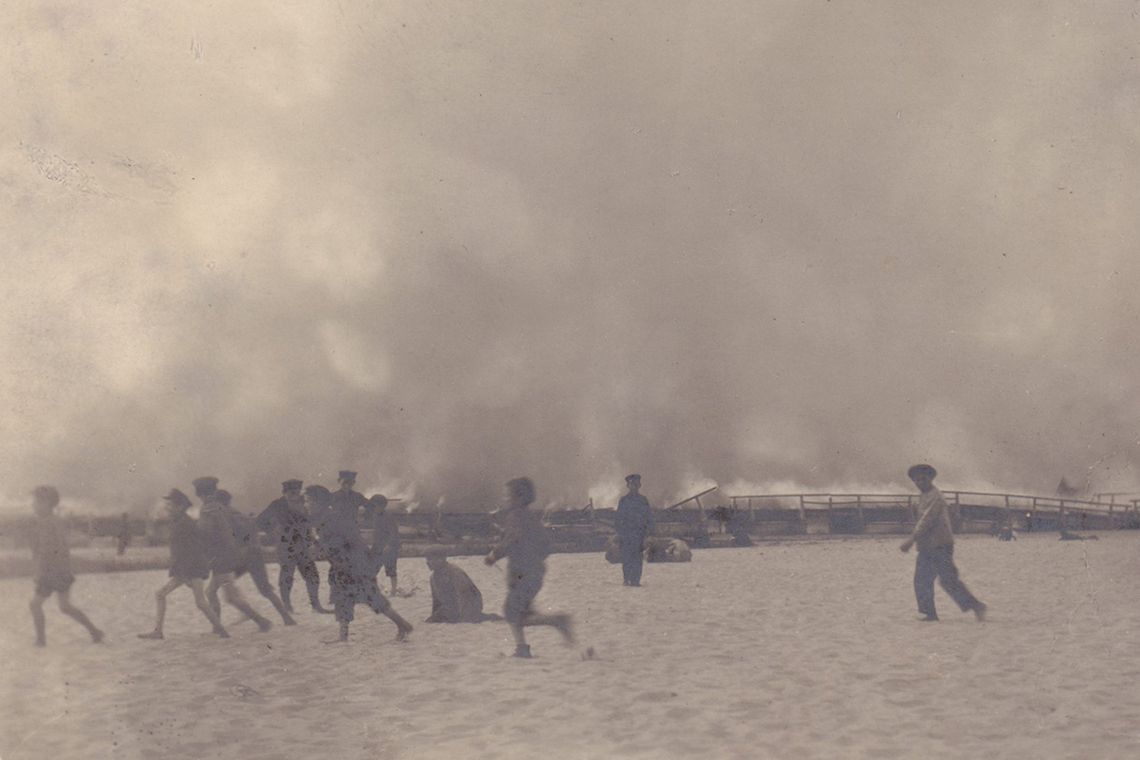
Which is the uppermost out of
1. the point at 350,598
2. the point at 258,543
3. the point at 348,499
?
the point at 348,499

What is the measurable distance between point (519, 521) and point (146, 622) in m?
4.55

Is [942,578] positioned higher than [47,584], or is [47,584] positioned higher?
[47,584]

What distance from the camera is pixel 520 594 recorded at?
7895mm

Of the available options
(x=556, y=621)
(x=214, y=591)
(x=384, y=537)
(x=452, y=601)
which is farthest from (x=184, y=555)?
(x=384, y=537)

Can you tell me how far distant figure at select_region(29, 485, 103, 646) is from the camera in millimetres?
7492

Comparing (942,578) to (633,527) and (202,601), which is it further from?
(202,601)

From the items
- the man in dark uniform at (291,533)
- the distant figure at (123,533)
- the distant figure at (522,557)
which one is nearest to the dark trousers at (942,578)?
the distant figure at (522,557)

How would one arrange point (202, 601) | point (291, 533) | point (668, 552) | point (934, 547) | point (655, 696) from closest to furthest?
1. point (655, 696)
2. point (202, 601)
3. point (934, 547)
4. point (291, 533)
5. point (668, 552)

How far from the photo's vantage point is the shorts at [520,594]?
7.84 m

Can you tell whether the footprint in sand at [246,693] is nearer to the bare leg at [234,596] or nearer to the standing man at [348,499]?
the standing man at [348,499]

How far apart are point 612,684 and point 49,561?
4.22m

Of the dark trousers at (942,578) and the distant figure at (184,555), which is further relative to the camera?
the dark trousers at (942,578)

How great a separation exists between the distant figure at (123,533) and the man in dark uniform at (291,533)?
11.5m

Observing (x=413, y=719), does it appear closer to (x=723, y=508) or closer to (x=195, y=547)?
(x=195, y=547)
